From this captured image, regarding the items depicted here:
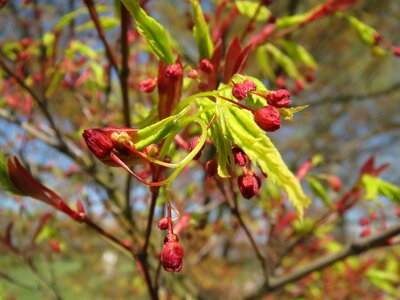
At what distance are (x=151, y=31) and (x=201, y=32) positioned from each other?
0.16 meters

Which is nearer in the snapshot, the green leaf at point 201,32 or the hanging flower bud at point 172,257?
the hanging flower bud at point 172,257

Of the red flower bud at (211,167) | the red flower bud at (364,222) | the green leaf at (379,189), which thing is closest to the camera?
the red flower bud at (211,167)

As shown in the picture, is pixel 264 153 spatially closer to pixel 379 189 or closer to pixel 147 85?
pixel 147 85

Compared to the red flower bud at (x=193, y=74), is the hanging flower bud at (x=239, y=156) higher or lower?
lower

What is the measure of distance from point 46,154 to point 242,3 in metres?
4.44

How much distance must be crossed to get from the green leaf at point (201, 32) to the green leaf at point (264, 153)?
287 mm

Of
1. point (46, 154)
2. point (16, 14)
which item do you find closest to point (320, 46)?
point (46, 154)

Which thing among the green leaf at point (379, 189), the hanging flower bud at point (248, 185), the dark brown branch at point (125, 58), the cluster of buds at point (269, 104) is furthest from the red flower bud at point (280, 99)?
the green leaf at point (379, 189)

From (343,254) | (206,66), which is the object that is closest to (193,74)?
(206,66)

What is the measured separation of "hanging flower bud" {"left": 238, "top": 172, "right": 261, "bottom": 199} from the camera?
60 centimetres

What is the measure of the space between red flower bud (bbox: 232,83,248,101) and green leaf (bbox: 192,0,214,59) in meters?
0.25

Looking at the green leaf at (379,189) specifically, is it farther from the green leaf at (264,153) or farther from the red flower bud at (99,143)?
the red flower bud at (99,143)

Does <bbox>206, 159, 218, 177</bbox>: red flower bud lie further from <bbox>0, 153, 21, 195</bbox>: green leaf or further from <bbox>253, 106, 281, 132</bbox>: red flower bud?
<bbox>0, 153, 21, 195</bbox>: green leaf

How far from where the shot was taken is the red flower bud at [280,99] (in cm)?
58
